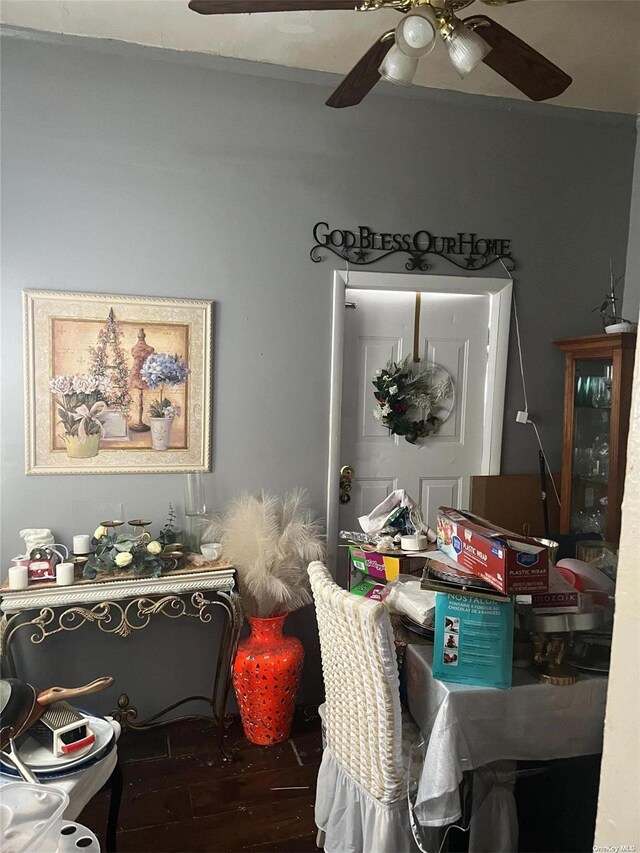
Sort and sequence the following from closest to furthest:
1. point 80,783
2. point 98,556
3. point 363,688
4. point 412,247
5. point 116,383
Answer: point 80,783, point 363,688, point 98,556, point 116,383, point 412,247

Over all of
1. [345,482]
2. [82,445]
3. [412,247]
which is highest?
[412,247]

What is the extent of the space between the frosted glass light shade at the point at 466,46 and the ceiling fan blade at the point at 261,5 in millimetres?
292

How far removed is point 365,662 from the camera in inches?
68.2

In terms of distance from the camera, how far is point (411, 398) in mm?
3238

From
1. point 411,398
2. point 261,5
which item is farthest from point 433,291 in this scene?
point 261,5

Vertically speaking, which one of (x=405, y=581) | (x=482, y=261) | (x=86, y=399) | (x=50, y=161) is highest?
(x=50, y=161)

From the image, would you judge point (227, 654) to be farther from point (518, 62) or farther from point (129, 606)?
point (518, 62)

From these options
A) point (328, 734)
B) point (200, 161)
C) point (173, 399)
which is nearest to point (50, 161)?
point (200, 161)

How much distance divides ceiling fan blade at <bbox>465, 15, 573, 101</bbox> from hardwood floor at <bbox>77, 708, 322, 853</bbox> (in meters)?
2.59

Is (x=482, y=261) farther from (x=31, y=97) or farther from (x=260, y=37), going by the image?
(x=31, y=97)

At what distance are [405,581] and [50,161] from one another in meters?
2.25

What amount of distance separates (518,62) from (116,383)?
78.2 inches

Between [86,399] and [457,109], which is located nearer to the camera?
A: [86,399]

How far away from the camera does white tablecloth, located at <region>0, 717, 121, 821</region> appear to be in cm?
147
